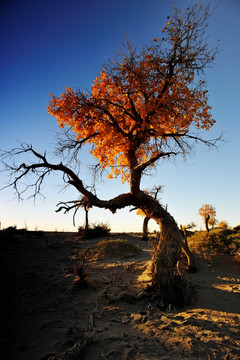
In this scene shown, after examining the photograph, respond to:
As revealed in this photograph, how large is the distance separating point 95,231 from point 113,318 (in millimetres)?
13973

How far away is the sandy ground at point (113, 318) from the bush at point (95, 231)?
345 inches

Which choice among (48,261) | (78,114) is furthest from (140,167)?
(48,261)

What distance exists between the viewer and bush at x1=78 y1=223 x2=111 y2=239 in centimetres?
1823

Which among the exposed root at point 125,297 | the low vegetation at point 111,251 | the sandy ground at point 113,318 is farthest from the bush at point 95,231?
the exposed root at point 125,297

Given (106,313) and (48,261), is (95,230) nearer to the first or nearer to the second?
(48,261)

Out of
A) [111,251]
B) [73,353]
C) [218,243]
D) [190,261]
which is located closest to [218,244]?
[218,243]

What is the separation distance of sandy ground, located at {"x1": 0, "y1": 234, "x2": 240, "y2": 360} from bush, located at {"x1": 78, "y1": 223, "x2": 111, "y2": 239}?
876 cm

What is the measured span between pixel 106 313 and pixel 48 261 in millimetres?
7116

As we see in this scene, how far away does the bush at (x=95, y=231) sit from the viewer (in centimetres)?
1823

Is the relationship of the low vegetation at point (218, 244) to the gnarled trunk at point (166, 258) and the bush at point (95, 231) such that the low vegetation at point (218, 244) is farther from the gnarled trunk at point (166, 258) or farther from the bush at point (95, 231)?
the bush at point (95, 231)

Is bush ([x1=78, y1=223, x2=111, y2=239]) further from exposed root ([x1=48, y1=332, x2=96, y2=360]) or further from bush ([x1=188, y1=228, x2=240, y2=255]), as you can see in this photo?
exposed root ([x1=48, y1=332, x2=96, y2=360])

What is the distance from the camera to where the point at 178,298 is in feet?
20.1

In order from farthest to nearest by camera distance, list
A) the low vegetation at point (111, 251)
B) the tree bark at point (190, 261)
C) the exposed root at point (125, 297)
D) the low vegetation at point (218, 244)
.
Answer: the low vegetation at point (111, 251)
the low vegetation at point (218, 244)
the tree bark at point (190, 261)
the exposed root at point (125, 297)

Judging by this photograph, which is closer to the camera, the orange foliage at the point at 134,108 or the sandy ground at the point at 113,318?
the sandy ground at the point at 113,318
